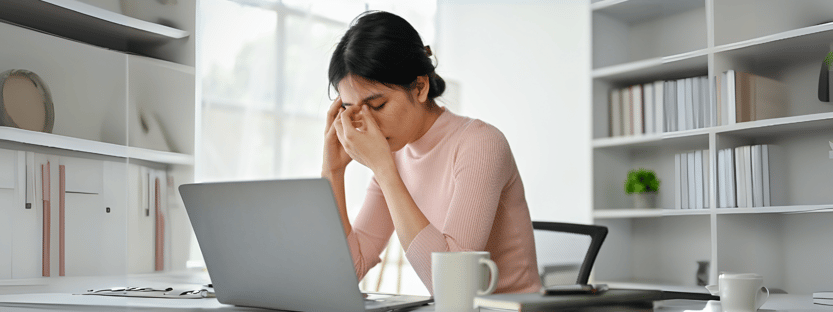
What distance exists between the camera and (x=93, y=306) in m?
0.92

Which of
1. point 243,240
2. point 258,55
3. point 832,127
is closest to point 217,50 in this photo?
point 258,55

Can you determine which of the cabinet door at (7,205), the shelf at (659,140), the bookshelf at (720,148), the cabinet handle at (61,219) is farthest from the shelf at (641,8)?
the cabinet door at (7,205)

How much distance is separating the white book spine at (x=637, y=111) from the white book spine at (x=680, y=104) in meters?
0.16

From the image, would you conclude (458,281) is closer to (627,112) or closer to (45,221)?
(45,221)

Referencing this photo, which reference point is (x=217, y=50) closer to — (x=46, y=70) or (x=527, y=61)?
(x=46, y=70)

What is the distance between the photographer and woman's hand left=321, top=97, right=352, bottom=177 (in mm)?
1391

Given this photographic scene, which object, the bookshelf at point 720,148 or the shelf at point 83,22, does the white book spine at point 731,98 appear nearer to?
the bookshelf at point 720,148

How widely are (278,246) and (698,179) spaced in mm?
2148

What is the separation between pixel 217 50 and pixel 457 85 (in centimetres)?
156

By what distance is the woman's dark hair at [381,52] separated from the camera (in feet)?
4.08

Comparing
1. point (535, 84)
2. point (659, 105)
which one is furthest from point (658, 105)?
point (535, 84)

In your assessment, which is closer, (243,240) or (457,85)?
(243,240)

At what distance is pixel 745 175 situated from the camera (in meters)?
2.38

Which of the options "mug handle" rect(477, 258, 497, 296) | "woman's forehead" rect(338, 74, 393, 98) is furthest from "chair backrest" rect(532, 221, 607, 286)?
"mug handle" rect(477, 258, 497, 296)
